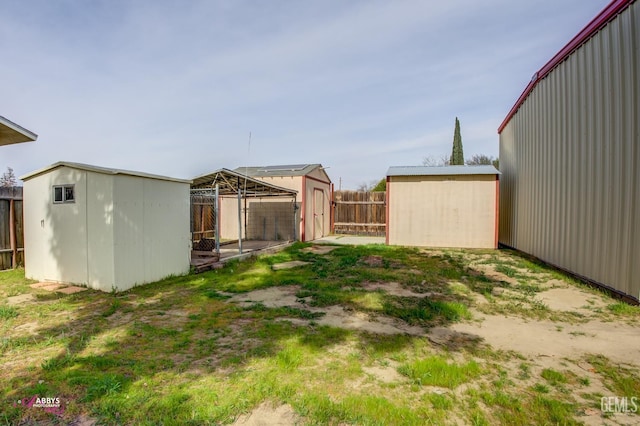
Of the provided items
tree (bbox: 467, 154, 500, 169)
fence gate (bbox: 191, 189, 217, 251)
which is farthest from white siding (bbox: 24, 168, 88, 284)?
tree (bbox: 467, 154, 500, 169)

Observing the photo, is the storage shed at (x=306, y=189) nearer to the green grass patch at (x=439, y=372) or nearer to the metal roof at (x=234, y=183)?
the metal roof at (x=234, y=183)

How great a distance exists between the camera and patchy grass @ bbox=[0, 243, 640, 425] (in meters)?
2.09

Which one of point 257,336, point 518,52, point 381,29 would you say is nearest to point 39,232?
point 257,336

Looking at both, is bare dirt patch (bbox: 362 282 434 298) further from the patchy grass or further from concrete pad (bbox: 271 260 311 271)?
concrete pad (bbox: 271 260 311 271)

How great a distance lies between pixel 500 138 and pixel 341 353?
13055mm

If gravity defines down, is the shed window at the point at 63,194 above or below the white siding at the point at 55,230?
above

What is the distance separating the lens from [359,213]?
1544 centimetres

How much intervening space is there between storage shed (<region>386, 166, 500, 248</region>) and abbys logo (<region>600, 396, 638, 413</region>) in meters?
9.23

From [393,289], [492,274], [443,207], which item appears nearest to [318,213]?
[443,207]

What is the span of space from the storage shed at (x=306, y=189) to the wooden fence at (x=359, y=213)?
723 millimetres

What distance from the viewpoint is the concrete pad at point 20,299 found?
4.66m

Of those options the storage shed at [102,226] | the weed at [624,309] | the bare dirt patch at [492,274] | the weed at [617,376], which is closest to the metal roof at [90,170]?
the storage shed at [102,226]

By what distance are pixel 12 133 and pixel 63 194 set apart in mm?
1239

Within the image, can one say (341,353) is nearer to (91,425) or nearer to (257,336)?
(257,336)
